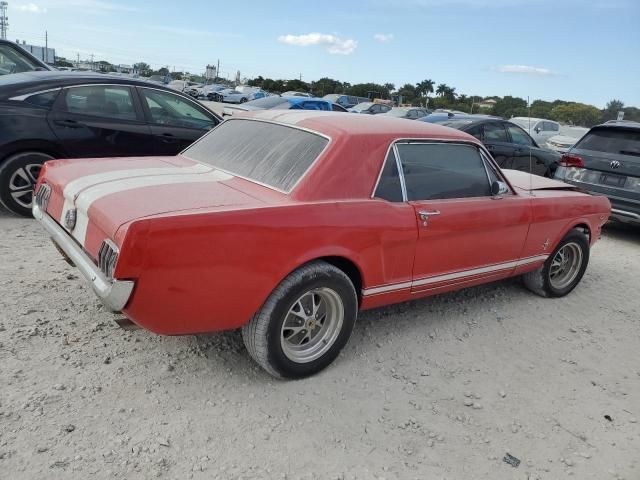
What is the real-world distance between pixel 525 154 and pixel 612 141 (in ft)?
7.15

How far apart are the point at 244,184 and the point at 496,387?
6.48 feet

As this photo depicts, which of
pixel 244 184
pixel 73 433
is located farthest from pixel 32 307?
pixel 244 184

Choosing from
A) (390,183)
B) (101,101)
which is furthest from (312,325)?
(101,101)

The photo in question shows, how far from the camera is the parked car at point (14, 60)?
326 inches

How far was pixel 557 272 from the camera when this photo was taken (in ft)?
16.4

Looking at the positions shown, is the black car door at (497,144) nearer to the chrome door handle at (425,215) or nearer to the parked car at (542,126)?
the chrome door handle at (425,215)

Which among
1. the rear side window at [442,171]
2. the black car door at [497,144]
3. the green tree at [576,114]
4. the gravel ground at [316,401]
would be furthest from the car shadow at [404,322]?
the green tree at [576,114]

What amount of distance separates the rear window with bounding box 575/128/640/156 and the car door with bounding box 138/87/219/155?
204 inches

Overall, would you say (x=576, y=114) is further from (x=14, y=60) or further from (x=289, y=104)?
(x=14, y=60)

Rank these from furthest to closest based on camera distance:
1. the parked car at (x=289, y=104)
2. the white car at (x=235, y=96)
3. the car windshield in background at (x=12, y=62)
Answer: the white car at (x=235, y=96), the parked car at (x=289, y=104), the car windshield in background at (x=12, y=62)

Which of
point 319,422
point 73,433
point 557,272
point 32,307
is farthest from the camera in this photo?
point 557,272

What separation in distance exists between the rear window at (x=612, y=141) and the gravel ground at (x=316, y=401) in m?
3.82

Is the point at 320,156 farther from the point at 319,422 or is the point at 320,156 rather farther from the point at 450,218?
the point at 319,422

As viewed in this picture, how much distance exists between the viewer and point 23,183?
530cm
